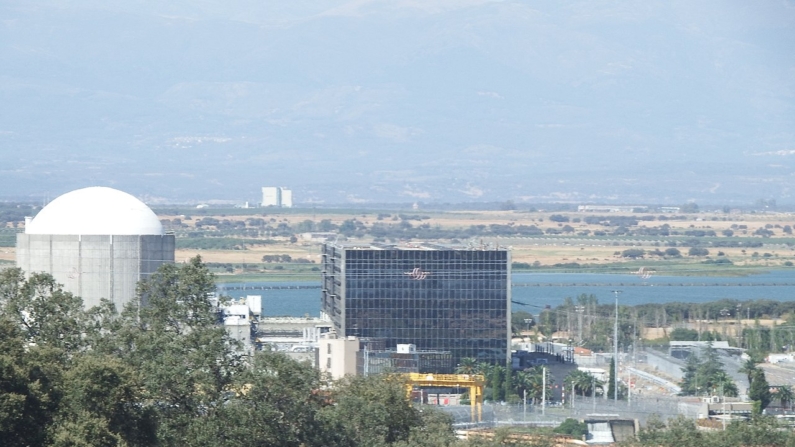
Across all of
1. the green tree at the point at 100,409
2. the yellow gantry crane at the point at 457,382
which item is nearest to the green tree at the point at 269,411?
the green tree at the point at 100,409

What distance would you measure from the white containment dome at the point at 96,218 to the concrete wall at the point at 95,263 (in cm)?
36

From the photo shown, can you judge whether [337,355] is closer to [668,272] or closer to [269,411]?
[269,411]

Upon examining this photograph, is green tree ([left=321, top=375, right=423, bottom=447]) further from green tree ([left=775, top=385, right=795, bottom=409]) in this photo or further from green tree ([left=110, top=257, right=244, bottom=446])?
green tree ([left=775, top=385, right=795, bottom=409])

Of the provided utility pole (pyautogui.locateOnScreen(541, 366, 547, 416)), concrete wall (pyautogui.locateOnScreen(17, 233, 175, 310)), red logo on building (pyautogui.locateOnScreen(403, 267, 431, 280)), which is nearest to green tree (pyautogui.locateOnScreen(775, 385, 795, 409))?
utility pole (pyautogui.locateOnScreen(541, 366, 547, 416))

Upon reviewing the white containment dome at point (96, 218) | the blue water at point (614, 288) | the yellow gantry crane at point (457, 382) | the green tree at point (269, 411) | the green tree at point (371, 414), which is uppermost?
the white containment dome at point (96, 218)

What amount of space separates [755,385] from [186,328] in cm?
3330

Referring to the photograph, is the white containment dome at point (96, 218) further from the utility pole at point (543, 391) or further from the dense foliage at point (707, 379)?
the dense foliage at point (707, 379)

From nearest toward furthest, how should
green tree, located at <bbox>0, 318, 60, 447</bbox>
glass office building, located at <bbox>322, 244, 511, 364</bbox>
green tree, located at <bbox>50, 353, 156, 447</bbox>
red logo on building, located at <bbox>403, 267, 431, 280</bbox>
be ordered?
green tree, located at <bbox>0, 318, 60, 447</bbox>, green tree, located at <bbox>50, 353, 156, 447</bbox>, glass office building, located at <bbox>322, 244, 511, 364</bbox>, red logo on building, located at <bbox>403, 267, 431, 280</bbox>

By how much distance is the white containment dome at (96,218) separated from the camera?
49.5m

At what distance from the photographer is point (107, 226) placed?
1950 inches

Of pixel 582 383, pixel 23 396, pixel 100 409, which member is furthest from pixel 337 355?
pixel 23 396

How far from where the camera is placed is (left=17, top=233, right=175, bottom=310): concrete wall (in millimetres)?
48938

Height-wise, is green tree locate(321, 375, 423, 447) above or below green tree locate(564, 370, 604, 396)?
above

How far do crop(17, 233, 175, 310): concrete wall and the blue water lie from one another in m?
54.1
